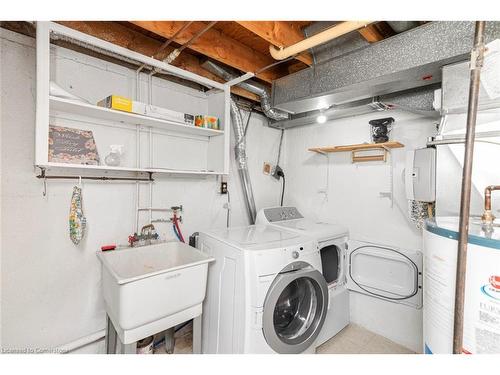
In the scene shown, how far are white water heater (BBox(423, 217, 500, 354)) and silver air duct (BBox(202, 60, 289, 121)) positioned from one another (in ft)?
5.81

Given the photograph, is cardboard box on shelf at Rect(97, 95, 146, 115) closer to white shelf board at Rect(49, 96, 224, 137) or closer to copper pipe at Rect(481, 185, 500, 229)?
white shelf board at Rect(49, 96, 224, 137)

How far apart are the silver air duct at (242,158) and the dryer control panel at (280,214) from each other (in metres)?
0.26

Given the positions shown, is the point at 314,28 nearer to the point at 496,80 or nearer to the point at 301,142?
the point at 496,80

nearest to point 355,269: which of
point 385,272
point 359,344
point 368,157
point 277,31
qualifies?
point 385,272

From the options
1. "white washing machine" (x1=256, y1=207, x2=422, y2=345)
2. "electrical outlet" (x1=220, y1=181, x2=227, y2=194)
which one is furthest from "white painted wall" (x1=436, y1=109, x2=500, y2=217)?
"electrical outlet" (x1=220, y1=181, x2=227, y2=194)

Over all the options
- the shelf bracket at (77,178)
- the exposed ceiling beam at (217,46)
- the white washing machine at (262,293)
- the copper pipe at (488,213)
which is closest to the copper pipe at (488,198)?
the copper pipe at (488,213)

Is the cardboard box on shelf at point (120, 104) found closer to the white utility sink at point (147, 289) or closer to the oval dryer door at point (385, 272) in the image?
the white utility sink at point (147, 289)

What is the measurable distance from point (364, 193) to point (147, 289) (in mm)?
2152

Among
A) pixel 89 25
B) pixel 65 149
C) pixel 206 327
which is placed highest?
pixel 89 25

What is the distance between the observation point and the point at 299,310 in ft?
6.40

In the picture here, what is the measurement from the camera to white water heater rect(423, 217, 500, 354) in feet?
2.91
